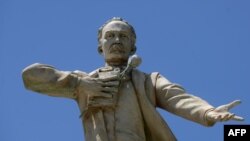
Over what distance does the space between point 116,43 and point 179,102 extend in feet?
4.51

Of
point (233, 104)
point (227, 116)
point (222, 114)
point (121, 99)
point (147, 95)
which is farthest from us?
point (147, 95)

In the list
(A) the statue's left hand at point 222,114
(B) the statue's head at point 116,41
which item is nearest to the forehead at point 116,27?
(B) the statue's head at point 116,41

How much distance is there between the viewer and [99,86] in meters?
9.82

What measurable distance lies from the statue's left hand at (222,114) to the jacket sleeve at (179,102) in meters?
0.12

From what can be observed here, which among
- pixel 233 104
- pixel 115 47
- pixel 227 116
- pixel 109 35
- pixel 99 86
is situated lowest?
pixel 227 116

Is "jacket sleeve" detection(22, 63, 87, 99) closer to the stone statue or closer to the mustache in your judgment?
the stone statue

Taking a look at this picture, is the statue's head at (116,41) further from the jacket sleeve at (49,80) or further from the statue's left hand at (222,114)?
the statue's left hand at (222,114)

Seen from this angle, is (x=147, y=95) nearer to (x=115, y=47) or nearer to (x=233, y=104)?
(x=115, y=47)

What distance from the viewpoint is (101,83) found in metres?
9.85

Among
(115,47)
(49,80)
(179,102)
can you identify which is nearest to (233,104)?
(179,102)

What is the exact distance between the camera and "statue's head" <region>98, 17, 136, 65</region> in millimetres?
10344

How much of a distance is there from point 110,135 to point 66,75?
44.6 inches

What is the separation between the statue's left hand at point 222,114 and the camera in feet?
29.1

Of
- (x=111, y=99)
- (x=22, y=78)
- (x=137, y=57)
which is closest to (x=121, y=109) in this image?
(x=111, y=99)
